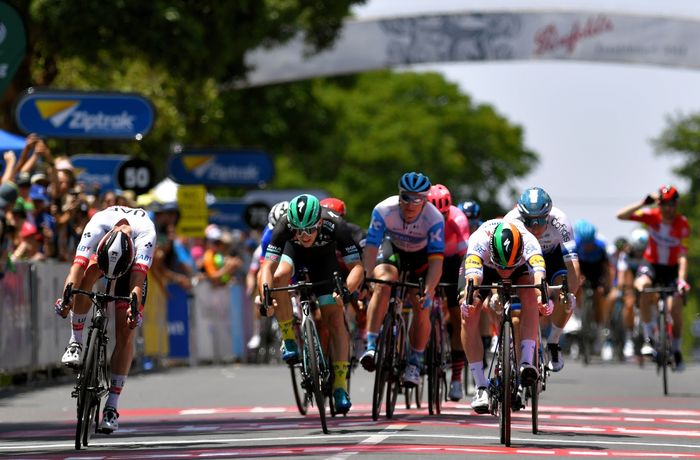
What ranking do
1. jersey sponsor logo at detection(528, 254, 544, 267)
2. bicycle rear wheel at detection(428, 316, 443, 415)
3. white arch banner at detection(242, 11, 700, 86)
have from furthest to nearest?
1. white arch banner at detection(242, 11, 700, 86)
2. bicycle rear wheel at detection(428, 316, 443, 415)
3. jersey sponsor logo at detection(528, 254, 544, 267)

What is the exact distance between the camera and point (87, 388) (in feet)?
45.7

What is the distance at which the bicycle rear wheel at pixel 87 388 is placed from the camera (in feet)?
45.7

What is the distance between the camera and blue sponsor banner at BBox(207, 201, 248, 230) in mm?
40438

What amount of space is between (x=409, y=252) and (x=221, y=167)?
716 inches

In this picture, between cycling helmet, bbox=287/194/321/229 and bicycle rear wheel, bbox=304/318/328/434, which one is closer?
bicycle rear wheel, bbox=304/318/328/434

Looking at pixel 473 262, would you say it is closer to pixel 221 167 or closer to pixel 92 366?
pixel 92 366

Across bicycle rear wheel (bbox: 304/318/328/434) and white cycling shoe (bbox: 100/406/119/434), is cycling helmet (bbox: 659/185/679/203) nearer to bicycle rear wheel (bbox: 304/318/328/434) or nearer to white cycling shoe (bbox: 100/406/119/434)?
bicycle rear wheel (bbox: 304/318/328/434)

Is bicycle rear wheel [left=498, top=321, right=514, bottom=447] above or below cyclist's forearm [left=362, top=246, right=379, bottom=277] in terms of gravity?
below

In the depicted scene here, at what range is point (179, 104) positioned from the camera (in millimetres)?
43344

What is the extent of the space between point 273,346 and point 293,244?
1358 cm

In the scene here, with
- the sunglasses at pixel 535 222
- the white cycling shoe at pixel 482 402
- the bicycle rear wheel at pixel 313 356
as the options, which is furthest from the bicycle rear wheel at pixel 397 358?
the white cycling shoe at pixel 482 402

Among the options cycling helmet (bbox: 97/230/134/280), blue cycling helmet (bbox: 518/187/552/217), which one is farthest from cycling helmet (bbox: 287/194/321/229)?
cycling helmet (bbox: 97/230/134/280)

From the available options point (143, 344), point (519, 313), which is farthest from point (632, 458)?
point (143, 344)

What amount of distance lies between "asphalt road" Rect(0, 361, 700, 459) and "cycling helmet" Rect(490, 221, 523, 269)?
1.24 metres
